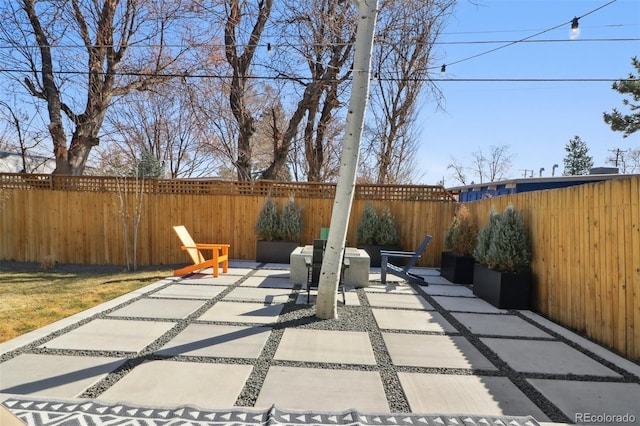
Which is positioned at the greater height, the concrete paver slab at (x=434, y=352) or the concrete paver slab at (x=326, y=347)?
the concrete paver slab at (x=326, y=347)

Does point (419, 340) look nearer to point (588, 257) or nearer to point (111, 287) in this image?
point (588, 257)

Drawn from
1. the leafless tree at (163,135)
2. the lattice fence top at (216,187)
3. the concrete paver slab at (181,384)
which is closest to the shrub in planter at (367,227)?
the lattice fence top at (216,187)

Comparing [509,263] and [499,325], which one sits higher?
[509,263]

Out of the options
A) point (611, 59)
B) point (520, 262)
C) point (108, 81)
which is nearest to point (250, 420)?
point (520, 262)

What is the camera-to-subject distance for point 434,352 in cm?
335

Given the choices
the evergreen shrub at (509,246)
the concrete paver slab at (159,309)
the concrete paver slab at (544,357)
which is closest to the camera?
the concrete paver slab at (544,357)

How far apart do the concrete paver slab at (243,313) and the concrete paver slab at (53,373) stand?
1365 millimetres

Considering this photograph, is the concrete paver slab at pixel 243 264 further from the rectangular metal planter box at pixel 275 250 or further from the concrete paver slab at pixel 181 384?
the concrete paver slab at pixel 181 384

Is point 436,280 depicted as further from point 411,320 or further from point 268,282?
point 268,282

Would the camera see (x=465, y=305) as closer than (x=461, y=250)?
Yes

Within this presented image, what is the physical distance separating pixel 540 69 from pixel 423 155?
7770 mm

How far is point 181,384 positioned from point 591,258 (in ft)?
13.6

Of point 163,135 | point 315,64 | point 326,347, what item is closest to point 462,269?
point 326,347

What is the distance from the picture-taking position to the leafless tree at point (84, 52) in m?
8.87
